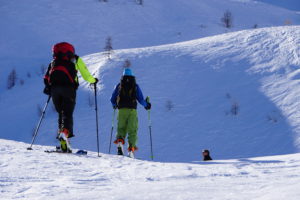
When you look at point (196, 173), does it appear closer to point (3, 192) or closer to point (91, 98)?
point (3, 192)

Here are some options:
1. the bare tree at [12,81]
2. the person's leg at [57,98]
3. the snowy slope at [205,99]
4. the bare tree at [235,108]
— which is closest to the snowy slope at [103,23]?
the bare tree at [12,81]

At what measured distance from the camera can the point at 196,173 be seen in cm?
423

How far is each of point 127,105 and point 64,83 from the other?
157 cm

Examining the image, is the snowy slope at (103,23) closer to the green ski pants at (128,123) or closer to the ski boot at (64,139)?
the green ski pants at (128,123)

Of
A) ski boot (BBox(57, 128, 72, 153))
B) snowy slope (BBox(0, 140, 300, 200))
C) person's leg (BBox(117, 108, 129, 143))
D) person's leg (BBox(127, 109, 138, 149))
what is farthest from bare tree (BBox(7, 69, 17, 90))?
snowy slope (BBox(0, 140, 300, 200))

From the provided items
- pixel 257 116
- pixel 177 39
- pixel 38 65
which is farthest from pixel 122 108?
pixel 177 39

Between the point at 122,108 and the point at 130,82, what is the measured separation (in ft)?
1.78

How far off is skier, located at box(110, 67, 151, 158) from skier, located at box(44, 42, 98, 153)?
129 cm

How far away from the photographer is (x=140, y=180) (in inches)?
153

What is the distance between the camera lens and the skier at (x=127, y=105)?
25.1ft

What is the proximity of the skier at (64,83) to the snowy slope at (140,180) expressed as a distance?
118 cm

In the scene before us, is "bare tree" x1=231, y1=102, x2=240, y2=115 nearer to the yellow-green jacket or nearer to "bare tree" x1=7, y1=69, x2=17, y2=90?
the yellow-green jacket

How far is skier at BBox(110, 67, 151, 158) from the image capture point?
7.64 meters

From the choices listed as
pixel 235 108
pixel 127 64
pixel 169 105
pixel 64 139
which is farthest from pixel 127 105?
pixel 127 64
